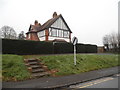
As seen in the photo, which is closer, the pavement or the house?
the pavement

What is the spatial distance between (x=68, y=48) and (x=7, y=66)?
1424 centimetres

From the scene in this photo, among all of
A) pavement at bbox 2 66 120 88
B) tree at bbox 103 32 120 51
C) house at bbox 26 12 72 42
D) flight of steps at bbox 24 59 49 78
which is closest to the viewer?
pavement at bbox 2 66 120 88

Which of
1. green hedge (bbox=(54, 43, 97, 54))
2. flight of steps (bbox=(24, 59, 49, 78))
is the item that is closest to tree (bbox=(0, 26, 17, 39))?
green hedge (bbox=(54, 43, 97, 54))

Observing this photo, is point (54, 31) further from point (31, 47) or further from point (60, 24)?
point (31, 47)

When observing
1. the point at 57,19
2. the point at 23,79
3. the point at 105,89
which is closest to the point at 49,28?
the point at 57,19

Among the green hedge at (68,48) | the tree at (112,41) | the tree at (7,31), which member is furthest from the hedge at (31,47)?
the tree at (112,41)

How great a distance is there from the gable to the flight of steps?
2254 centimetres

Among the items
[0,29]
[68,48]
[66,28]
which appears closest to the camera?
[68,48]

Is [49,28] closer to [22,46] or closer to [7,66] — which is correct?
[22,46]

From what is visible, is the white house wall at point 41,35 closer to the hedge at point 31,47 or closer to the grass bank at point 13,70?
the hedge at point 31,47

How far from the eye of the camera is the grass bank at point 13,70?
7.78m

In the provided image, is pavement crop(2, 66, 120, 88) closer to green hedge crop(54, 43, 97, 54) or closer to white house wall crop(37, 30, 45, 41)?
green hedge crop(54, 43, 97, 54)

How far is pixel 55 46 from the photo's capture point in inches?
783

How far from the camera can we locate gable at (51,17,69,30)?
32.5m
